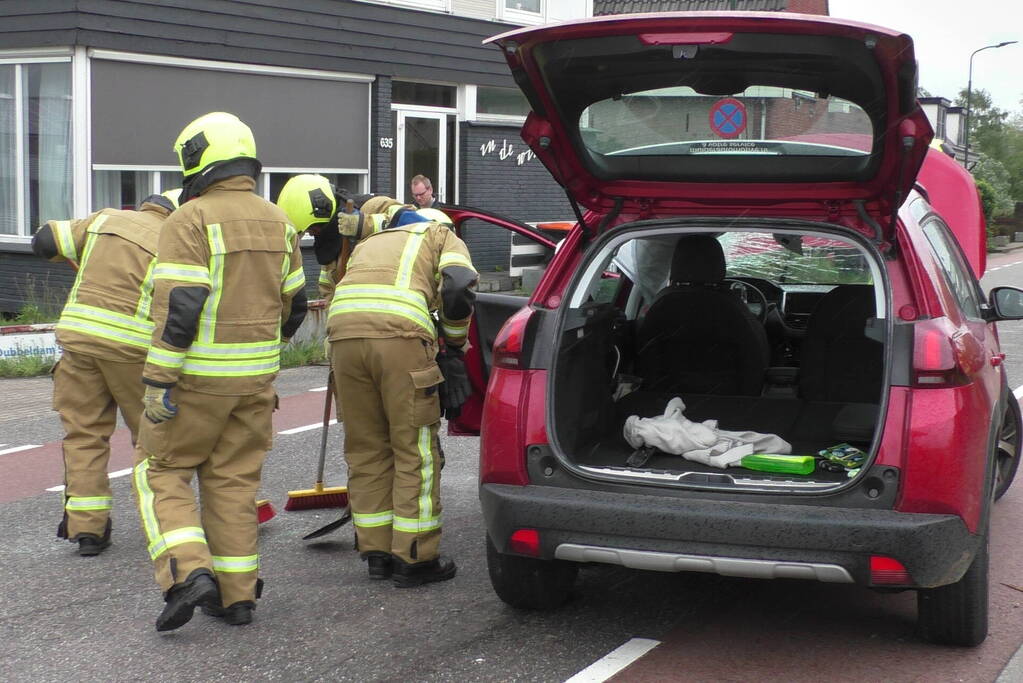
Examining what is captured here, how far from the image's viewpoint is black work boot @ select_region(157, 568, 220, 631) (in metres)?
4.65

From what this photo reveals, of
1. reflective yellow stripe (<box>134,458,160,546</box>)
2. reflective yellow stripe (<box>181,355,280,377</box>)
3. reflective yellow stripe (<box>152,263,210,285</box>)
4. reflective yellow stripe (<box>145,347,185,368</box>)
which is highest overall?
reflective yellow stripe (<box>152,263,210,285</box>)

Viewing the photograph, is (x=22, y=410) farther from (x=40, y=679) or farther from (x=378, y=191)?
(x=378, y=191)

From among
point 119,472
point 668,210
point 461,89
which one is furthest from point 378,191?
point 668,210

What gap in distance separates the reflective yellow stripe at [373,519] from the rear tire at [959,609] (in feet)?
7.00

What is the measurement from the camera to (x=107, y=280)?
5.84m

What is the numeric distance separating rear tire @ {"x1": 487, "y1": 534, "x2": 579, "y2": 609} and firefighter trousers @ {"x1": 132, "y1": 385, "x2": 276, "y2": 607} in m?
0.92

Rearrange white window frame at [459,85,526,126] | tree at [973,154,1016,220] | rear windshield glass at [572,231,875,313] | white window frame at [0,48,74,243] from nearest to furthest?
rear windshield glass at [572,231,875,313]
white window frame at [0,48,74,243]
white window frame at [459,85,526,126]
tree at [973,154,1016,220]

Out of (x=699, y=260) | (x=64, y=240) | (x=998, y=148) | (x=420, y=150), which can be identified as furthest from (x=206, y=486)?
(x=998, y=148)

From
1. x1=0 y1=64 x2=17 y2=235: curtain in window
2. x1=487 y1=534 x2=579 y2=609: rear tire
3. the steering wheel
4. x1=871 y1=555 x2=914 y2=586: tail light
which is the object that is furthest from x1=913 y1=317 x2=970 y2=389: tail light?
x1=0 y1=64 x2=17 y2=235: curtain in window

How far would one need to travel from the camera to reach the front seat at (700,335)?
6.02 metres

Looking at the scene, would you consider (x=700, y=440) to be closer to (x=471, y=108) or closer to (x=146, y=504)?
(x=146, y=504)

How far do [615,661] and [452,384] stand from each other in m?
1.46

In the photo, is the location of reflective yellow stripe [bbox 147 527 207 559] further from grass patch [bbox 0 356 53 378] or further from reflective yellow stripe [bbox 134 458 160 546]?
grass patch [bbox 0 356 53 378]

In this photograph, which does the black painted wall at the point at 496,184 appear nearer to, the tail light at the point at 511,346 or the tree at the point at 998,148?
the tail light at the point at 511,346
